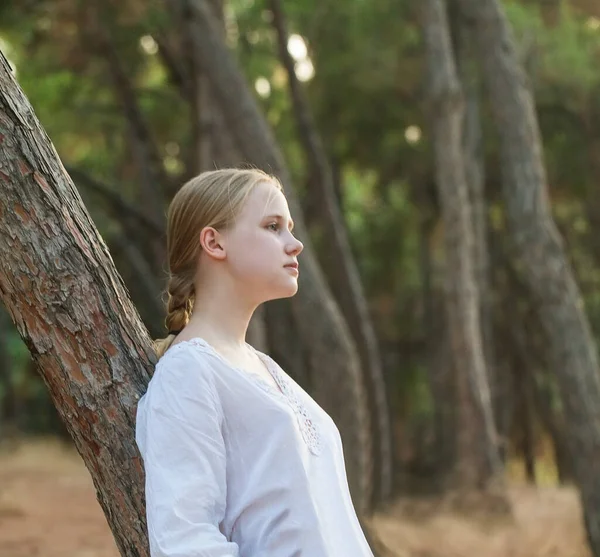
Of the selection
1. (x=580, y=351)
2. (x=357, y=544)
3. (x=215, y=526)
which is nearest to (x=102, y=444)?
(x=215, y=526)

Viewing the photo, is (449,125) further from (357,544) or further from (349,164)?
(357,544)

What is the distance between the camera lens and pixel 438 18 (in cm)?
924

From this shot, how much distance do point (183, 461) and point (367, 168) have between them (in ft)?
44.5

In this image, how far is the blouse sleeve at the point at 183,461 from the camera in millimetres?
1695

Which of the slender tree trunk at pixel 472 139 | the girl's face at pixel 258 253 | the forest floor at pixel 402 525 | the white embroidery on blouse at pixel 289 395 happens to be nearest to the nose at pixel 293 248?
the girl's face at pixel 258 253

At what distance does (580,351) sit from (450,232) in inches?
153

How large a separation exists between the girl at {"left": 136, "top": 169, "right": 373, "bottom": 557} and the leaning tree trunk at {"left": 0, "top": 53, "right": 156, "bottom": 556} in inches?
3.8

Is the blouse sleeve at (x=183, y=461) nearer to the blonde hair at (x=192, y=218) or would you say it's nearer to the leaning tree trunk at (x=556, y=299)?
the blonde hair at (x=192, y=218)

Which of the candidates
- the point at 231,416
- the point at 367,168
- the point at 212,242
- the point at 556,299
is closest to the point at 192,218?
the point at 212,242

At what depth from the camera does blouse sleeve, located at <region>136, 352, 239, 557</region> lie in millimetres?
1695

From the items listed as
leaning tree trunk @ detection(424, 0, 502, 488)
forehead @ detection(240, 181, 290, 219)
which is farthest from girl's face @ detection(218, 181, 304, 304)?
leaning tree trunk @ detection(424, 0, 502, 488)

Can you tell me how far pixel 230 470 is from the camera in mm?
1849

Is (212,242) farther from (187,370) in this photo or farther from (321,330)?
(321,330)

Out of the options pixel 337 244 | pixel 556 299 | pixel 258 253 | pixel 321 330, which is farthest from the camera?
pixel 337 244
